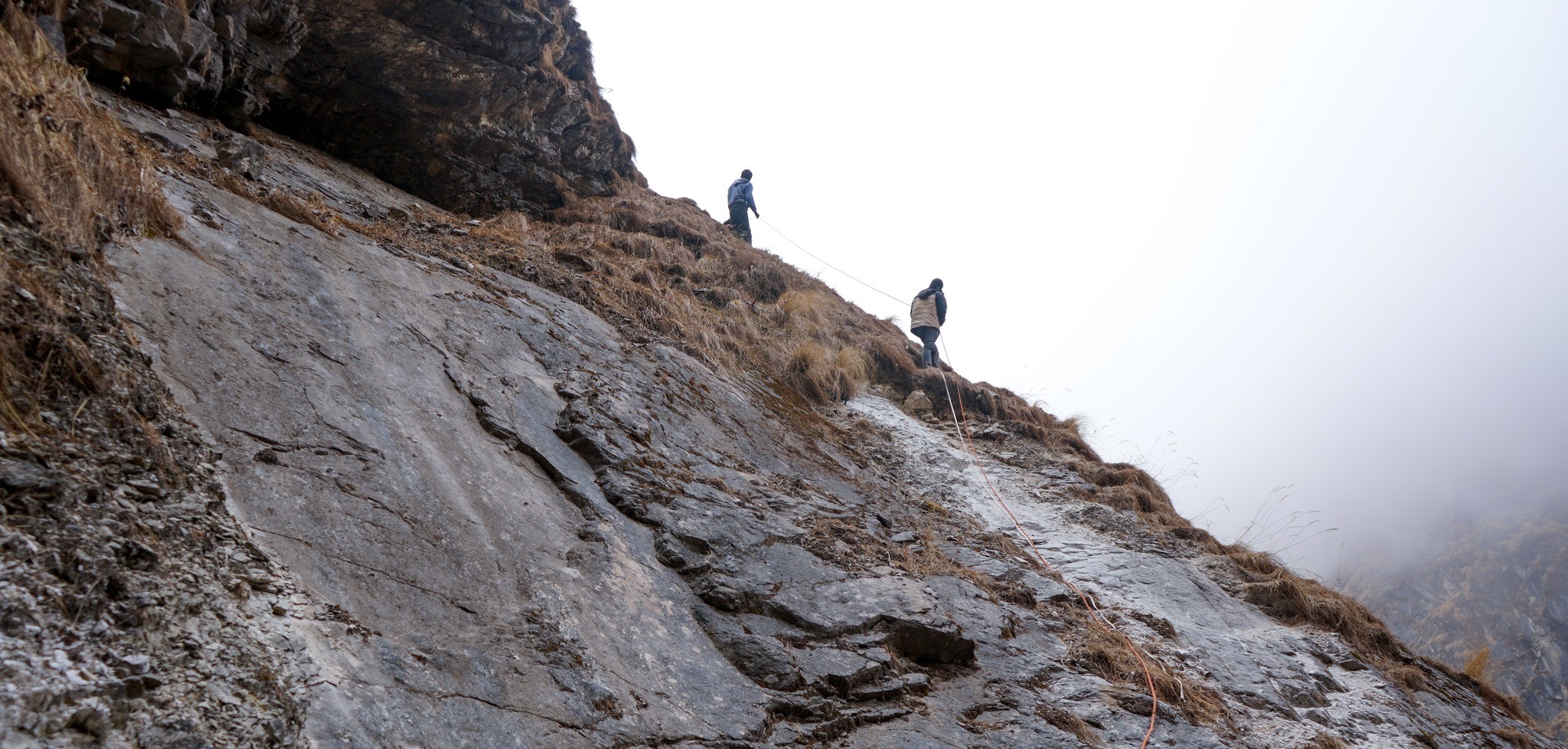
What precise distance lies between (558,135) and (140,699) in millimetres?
11965

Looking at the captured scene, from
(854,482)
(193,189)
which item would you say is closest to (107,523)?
(193,189)

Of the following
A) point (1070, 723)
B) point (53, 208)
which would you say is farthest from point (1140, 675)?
point (53, 208)

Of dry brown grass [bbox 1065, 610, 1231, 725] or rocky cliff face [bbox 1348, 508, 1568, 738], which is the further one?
rocky cliff face [bbox 1348, 508, 1568, 738]

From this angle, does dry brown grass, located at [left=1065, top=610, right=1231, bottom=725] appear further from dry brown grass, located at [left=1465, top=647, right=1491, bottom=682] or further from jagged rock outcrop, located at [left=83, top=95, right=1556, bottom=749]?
dry brown grass, located at [left=1465, top=647, right=1491, bottom=682]

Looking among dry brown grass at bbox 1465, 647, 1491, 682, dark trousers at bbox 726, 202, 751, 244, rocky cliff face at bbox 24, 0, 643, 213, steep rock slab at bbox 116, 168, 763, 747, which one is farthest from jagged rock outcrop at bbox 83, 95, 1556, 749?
dark trousers at bbox 726, 202, 751, 244

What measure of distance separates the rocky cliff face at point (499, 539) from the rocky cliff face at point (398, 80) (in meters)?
0.71

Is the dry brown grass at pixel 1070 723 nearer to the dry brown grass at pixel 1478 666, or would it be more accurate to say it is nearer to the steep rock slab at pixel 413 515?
the steep rock slab at pixel 413 515

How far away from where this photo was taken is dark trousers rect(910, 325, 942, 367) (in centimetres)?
1270

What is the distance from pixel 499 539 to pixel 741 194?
43.4 feet

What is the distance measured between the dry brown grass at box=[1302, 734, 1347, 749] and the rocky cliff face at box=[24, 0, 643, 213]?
11.0 metres

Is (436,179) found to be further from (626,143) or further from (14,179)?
(14,179)

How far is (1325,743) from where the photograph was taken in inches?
203

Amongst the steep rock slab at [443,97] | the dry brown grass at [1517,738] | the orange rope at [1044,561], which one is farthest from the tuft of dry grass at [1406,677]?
the steep rock slab at [443,97]

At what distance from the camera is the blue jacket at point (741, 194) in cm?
1622
